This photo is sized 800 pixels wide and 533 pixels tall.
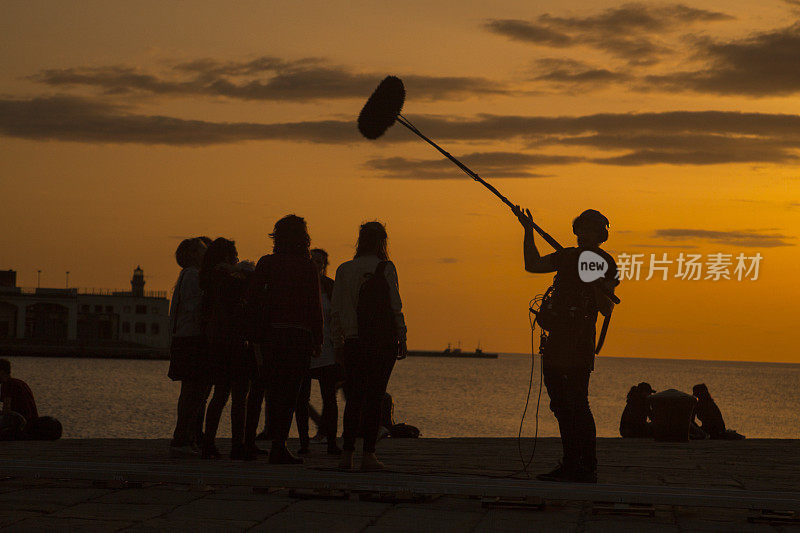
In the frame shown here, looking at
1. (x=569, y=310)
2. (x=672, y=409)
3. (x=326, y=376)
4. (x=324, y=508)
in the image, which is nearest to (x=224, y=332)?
(x=326, y=376)

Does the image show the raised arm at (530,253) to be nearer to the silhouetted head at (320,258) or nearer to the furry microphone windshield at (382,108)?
the furry microphone windshield at (382,108)

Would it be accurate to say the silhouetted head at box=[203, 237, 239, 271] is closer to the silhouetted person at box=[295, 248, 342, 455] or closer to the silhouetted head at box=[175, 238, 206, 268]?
the silhouetted head at box=[175, 238, 206, 268]

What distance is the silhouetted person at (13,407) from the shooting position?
10.4 meters

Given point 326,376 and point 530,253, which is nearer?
point 530,253

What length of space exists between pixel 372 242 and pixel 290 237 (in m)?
0.68

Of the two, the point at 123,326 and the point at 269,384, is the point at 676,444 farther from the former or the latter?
the point at 123,326

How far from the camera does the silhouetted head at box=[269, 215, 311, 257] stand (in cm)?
745

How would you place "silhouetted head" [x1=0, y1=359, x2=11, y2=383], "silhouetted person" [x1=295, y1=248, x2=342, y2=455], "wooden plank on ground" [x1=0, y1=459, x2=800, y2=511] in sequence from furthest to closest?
"silhouetted head" [x1=0, y1=359, x2=11, y2=383], "silhouetted person" [x1=295, y1=248, x2=342, y2=455], "wooden plank on ground" [x1=0, y1=459, x2=800, y2=511]

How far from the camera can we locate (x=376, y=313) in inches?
268

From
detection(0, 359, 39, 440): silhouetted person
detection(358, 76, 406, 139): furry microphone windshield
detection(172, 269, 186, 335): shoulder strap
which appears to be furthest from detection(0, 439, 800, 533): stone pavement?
detection(358, 76, 406, 139): furry microphone windshield

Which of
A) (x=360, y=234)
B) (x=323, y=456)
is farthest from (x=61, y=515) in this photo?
(x=323, y=456)

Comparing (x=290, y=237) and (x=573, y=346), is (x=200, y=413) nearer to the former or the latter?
(x=290, y=237)

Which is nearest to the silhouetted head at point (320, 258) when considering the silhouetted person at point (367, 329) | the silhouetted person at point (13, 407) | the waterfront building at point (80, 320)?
the silhouetted person at point (367, 329)

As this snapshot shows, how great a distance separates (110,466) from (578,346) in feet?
10.0
